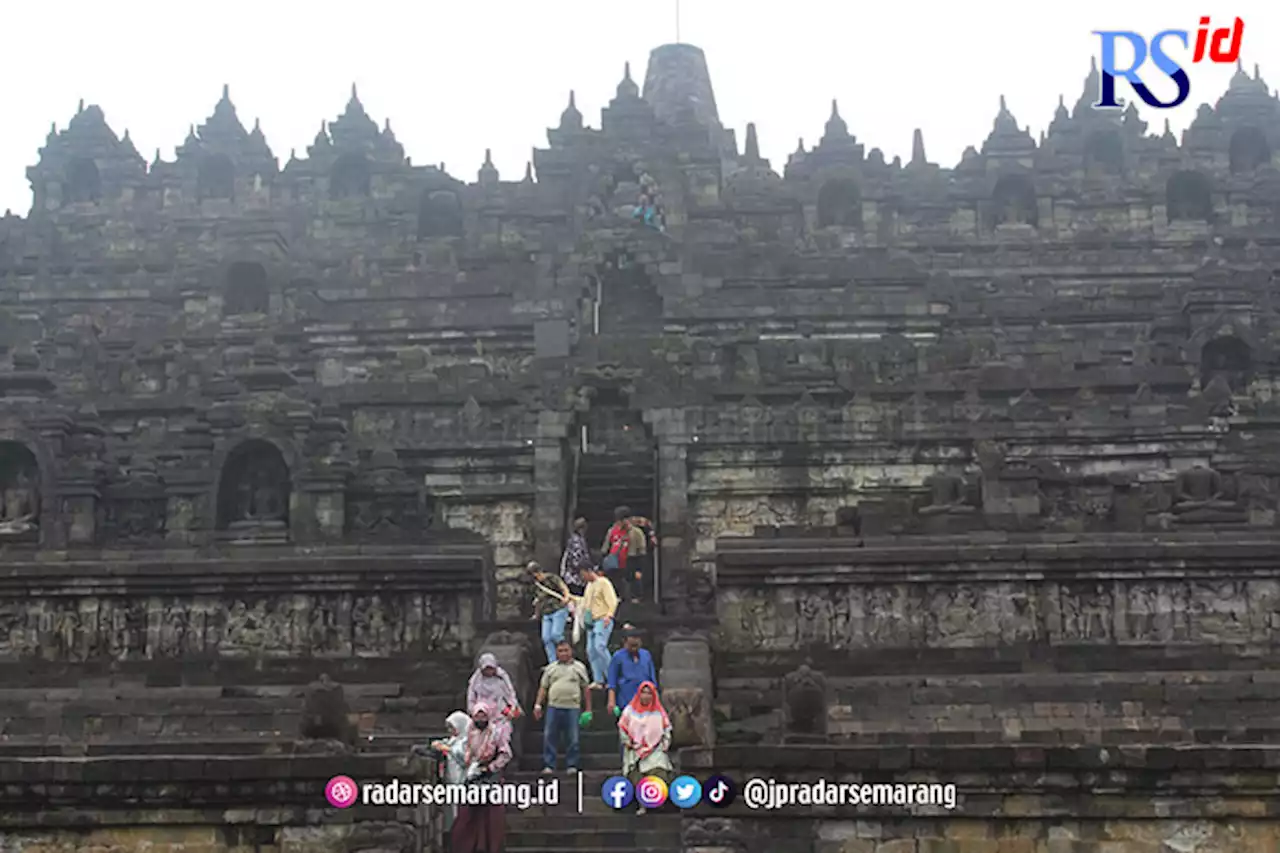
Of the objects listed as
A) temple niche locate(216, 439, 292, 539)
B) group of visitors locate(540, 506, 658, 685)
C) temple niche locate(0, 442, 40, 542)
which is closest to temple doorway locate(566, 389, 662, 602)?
group of visitors locate(540, 506, 658, 685)

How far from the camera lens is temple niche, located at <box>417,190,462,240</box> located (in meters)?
44.0

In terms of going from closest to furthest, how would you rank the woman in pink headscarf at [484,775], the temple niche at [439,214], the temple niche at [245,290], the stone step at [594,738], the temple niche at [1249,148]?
the woman in pink headscarf at [484,775] < the stone step at [594,738] < the temple niche at [245,290] < the temple niche at [1249,148] < the temple niche at [439,214]

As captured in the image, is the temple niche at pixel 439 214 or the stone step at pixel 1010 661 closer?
the stone step at pixel 1010 661

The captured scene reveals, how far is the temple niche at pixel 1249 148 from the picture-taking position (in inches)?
1727

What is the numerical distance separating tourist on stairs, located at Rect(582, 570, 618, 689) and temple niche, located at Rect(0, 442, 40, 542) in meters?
11.5

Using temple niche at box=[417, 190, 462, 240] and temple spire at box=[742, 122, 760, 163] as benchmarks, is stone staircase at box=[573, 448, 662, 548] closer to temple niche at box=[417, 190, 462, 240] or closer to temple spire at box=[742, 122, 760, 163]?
temple niche at box=[417, 190, 462, 240]

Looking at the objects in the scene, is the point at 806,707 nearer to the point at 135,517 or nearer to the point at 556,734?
the point at 556,734

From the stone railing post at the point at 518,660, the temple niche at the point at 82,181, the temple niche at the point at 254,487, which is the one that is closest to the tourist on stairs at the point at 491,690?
the stone railing post at the point at 518,660

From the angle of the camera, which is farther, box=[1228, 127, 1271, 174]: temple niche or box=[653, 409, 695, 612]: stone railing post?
box=[1228, 127, 1271, 174]: temple niche

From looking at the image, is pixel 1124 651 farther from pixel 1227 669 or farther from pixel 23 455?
pixel 23 455

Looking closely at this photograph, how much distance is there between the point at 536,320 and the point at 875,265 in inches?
312

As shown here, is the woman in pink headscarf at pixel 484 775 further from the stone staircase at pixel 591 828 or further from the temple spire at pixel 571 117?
the temple spire at pixel 571 117

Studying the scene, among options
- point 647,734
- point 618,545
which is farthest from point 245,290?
point 647,734

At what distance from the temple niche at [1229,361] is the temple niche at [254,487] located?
56.2 feet
